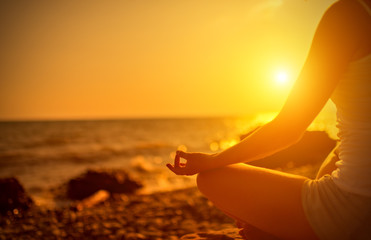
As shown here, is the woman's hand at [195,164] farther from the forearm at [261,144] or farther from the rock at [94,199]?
the rock at [94,199]

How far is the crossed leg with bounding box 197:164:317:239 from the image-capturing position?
1.59m

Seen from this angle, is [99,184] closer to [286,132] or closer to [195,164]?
[195,164]

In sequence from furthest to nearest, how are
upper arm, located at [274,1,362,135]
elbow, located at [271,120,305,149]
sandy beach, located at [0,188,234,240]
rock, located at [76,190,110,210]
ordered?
rock, located at [76,190,110,210]
sandy beach, located at [0,188,234,240]
elbow, located at [271,120,305,149]
upper arm, located at [274,1,362,135]

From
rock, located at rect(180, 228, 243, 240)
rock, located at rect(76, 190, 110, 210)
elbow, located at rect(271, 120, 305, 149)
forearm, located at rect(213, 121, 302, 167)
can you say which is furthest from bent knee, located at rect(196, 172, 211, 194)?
rock, located at rect(76, 190, 110, 210)

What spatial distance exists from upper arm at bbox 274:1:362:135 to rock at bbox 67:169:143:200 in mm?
8370

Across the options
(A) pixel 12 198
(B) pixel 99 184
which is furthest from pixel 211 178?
(B) pixel 99 184

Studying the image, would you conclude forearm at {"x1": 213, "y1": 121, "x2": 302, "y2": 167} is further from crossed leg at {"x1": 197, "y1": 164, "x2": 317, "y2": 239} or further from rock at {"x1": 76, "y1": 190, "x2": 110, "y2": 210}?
rock at {"x1": 76, "y1": 190, "x2": 110, "y2": 210}

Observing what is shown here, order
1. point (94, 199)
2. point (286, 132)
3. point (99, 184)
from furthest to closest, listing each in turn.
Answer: point (99, 184), point (94, 199), point (286, 132)

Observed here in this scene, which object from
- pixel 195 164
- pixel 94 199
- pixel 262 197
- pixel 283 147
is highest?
pixel 283 147

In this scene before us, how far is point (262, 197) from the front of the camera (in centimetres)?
167

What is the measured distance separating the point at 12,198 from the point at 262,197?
730 cm

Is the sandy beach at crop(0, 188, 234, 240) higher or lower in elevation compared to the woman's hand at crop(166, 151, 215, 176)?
lower

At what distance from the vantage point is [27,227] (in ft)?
18.6

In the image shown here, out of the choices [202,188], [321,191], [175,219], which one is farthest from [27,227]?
[321,191]
